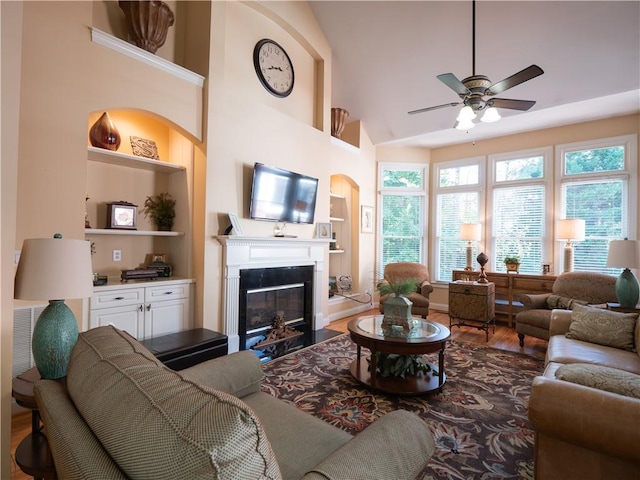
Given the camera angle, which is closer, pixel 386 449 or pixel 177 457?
pixel 177 457

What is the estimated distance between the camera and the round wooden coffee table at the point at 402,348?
8.57 ft

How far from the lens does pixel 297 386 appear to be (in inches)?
114

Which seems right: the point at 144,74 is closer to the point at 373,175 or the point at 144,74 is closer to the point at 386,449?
the point at 386,449

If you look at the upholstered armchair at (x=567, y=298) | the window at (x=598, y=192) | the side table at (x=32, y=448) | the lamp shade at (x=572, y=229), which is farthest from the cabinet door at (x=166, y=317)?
the window at (x=598, y=192)

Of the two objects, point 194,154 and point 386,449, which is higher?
point 194,154

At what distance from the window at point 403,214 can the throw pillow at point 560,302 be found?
2505 millimetres

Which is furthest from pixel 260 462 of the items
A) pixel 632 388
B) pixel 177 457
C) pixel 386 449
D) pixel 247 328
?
pixel 247 328

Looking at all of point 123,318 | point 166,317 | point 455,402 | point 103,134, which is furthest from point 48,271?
point 455,402

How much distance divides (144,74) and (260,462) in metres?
3.48

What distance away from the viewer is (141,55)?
2988mm

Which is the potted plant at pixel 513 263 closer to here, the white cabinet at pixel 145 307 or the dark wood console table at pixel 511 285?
the dark wood console table at pixel 511 285

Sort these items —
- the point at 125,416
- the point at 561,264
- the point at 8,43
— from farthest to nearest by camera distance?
the point at 561,264
the point at 8,43
the point at 125,416

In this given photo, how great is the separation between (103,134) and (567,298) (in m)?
5.65

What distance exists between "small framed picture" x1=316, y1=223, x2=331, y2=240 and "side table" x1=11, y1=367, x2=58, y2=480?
11.8 ft
